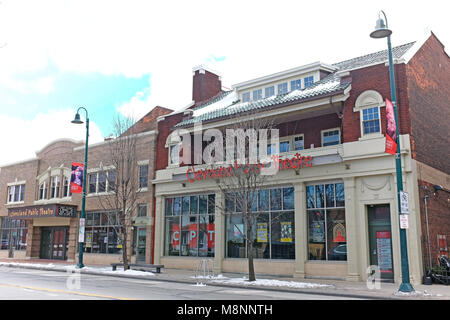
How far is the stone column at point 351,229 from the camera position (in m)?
18.9

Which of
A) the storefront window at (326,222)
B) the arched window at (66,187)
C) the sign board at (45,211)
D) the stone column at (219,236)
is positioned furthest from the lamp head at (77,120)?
the storefront window at (326,222)

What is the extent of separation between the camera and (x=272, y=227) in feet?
73.3

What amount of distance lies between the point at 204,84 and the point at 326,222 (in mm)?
15035

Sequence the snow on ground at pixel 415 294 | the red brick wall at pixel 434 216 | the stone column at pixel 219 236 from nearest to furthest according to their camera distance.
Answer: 1. the snow on ground at pixel 415 294
2. the red brick wall at pixel 434 216
3. the stone column at pixel 219 236

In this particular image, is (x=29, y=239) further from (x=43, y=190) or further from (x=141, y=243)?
(x=141, y=243)

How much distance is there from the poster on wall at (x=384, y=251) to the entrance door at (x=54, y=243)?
24.2 metres

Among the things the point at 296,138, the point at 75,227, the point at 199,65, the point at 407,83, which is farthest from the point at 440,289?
the point at 75,227

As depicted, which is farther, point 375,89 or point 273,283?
point 375,89

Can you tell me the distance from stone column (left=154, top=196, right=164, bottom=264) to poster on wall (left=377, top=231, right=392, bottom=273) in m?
13.0

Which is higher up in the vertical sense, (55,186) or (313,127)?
(313,127)

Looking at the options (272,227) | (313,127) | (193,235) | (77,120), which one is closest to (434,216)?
(313,127)

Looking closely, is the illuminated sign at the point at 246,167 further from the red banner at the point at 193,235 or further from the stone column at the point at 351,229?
the red banner at the point at 193,235
